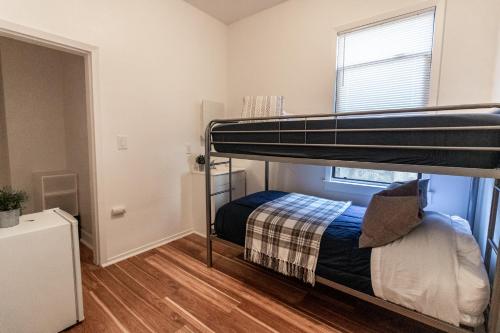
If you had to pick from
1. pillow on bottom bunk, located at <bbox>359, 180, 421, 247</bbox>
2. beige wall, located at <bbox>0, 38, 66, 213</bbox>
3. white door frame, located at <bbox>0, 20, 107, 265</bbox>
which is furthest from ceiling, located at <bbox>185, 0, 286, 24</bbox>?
pillow on bottom bunk, located at <bbox>359, 180, 421, 247</bbox>

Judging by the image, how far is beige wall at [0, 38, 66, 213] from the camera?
2.68 m

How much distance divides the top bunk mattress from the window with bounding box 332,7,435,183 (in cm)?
115

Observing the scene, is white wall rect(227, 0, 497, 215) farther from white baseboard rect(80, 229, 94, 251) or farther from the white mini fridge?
the white mini fridge

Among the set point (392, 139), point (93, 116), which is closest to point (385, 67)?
point (392, 139)

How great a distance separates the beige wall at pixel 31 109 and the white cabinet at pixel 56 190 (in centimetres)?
18

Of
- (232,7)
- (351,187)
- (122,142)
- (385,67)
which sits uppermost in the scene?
(232,7)

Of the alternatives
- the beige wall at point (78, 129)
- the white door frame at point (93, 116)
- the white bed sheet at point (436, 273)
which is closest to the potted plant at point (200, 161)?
the white door frame at point (93, 116)

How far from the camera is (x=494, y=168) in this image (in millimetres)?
980

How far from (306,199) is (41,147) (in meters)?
3.24

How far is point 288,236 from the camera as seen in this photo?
1681 millimetres

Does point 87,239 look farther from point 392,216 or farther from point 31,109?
point 392,216

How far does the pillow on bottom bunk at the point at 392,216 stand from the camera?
132 cm

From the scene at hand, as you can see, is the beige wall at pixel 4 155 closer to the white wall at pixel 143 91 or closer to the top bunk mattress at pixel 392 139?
the white wall at pixel 143 91

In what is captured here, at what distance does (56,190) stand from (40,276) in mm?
1864
